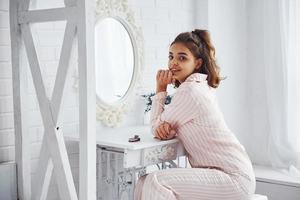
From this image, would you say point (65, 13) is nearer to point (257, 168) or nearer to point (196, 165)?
point (196, 165)

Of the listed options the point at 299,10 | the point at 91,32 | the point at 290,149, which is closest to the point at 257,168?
the point at 290,149

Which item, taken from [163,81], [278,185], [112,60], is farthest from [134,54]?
[278,185]

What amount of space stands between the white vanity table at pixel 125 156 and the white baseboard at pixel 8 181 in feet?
1.28

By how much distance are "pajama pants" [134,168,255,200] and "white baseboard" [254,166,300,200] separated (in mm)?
1258

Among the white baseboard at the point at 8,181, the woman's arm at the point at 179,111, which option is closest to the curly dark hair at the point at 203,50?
the woman's arm at the point at 179,111

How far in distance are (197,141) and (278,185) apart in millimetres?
1385

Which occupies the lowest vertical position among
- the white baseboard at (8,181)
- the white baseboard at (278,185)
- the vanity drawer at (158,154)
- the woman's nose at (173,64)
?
the white baseboard at (278,185)

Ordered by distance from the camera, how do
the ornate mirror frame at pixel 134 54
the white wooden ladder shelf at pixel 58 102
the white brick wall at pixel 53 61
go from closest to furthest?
the white wooden ladder shelf at pixel 58 102 < the white brick wall at pixel 53 61 < the ornate mirror frame at pixel 134 54

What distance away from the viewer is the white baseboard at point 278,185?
3406 mm

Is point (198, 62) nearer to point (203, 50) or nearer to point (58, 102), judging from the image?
point (203, 50)

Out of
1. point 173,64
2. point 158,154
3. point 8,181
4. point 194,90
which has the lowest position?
point 8,181

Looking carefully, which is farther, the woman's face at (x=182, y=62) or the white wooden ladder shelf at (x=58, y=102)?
the woman's face at (x=182, y=62)

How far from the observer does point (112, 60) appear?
120 inches

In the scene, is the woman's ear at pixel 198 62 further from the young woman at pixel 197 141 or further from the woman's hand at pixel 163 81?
the woman's hand at pixel 163 81
